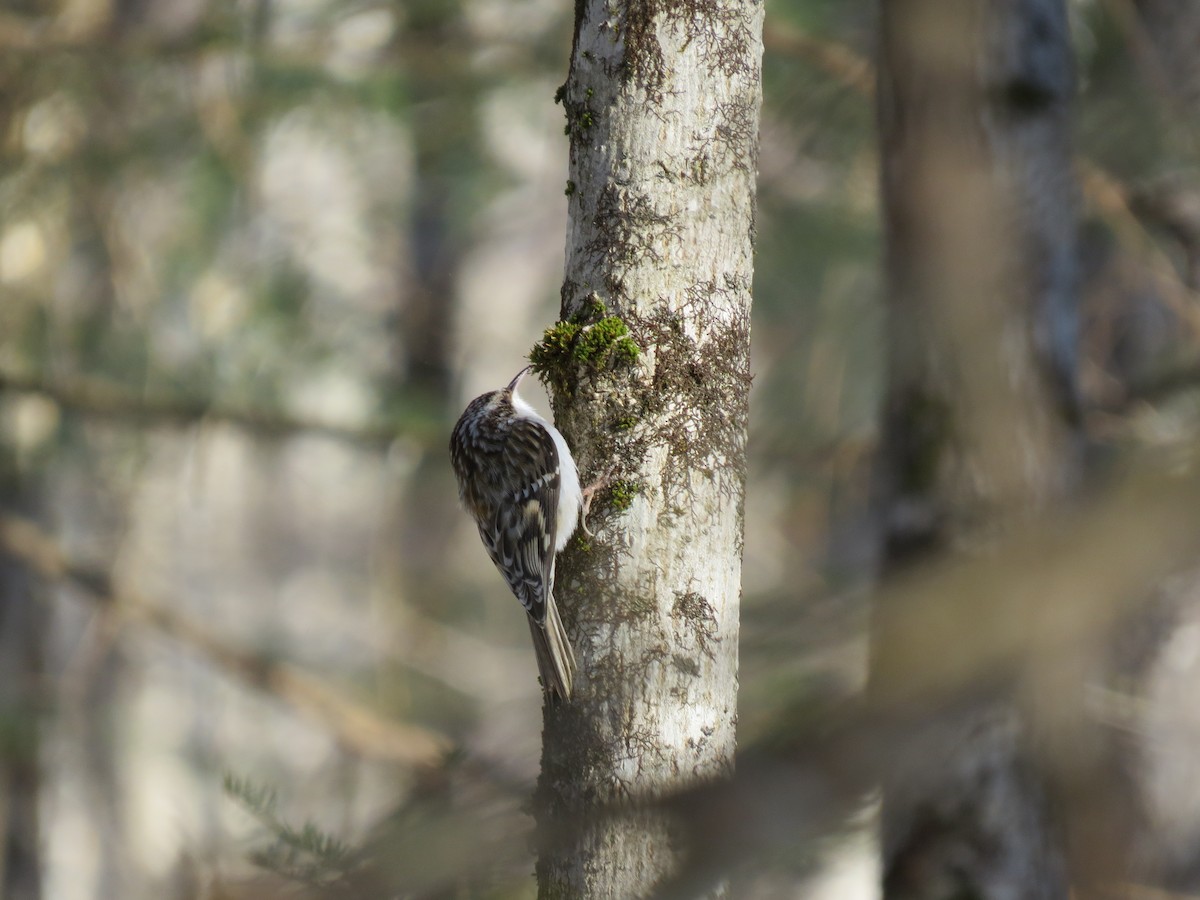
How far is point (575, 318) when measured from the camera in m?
2.48

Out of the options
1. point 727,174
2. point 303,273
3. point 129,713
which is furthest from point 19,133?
point 727,174

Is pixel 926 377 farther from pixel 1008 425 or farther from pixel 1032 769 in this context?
pixel 1032 769

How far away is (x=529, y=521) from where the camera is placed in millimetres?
3318

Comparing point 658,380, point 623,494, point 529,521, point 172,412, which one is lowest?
point 623,494

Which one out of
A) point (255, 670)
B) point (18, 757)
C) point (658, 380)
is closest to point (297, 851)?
point (658, 380)

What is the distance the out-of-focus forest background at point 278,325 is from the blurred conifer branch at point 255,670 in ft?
0.08

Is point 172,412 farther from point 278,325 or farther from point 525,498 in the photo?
point 525,498

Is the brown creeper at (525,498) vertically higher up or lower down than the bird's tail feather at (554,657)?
higher up

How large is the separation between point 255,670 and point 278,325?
2.39m

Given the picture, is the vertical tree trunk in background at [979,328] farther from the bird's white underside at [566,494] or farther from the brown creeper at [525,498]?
the bird's white underside at [566,494]

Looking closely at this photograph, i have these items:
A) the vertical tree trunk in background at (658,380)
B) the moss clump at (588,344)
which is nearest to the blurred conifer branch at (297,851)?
the vertical tree trunk in background at (658,380)

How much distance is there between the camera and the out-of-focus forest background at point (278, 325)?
19.0 ft

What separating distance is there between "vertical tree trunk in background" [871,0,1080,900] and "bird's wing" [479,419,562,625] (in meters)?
1.53

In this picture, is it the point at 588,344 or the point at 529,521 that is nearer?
the point at 588,344
